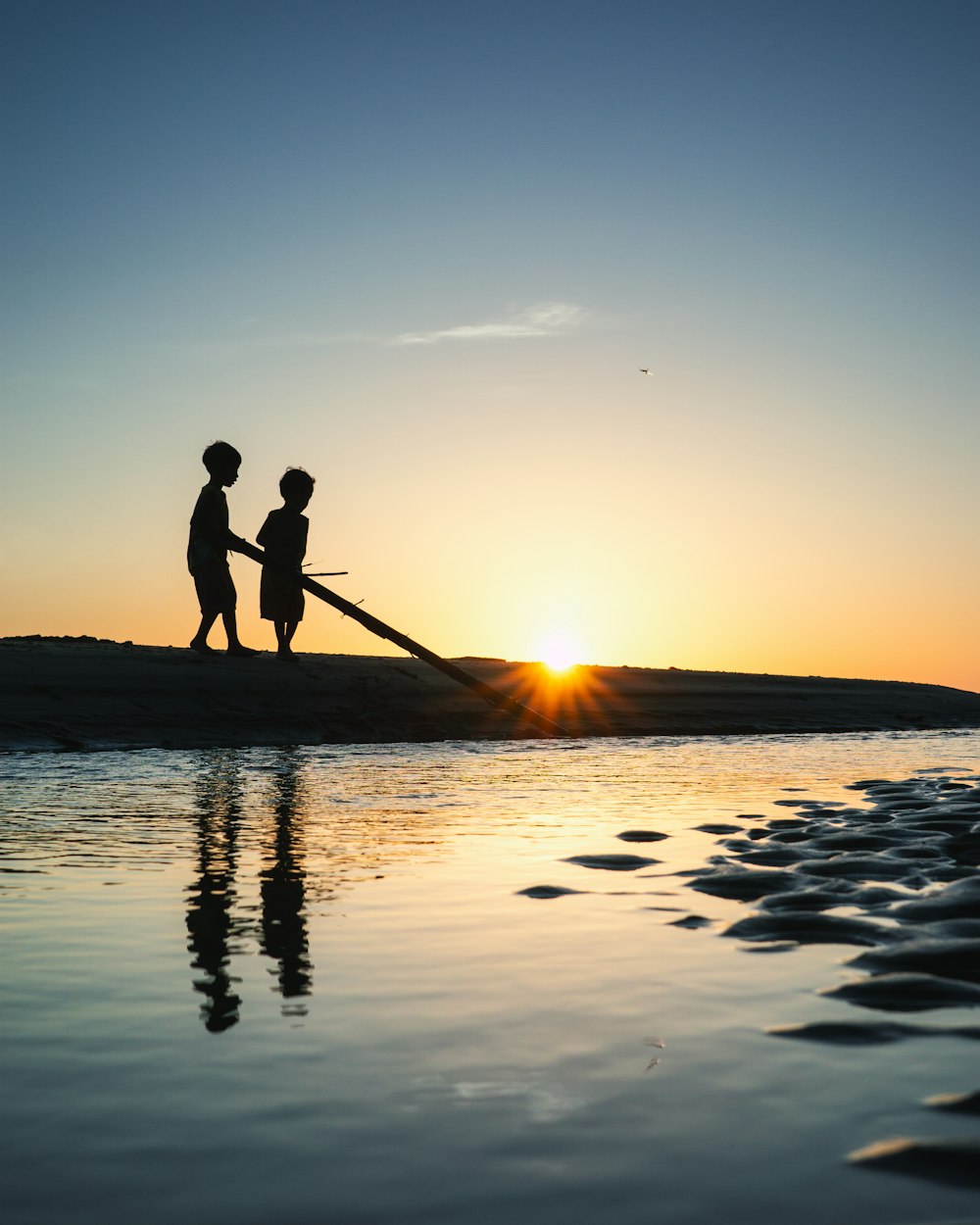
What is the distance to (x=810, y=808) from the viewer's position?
8.06 metres

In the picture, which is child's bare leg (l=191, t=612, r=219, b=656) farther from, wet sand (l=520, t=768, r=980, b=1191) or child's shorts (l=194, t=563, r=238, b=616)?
wet sand (l=520, t=768, r=980, b=1191)

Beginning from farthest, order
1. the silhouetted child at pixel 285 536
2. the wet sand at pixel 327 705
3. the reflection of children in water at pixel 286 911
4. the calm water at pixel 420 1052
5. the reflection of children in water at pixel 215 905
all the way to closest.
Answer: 1. the silhouetted child at pixel 285 536
2. the wet sand at pixel 327 705
3. the reflection of children in water at pixel 286 911
4. the reflection of children in water at pixel 215 905
5. the calm water at pixel 420 1052

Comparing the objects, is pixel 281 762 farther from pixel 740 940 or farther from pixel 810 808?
pixel 740 940

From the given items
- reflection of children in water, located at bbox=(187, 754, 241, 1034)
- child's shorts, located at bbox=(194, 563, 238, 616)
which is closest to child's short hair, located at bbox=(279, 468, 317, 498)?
child's shorts, located at bbox=(194, 563, 238, 616)

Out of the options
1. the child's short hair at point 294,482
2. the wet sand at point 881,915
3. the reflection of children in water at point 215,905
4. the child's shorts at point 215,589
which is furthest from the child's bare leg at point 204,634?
the wet sand at point 881,915

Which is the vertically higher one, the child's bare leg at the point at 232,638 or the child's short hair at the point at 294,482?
the child's short hair at the point at 294,482

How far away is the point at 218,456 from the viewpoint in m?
16.5

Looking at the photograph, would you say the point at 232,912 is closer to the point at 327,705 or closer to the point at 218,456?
the point at 327,705

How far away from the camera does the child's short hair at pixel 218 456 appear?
16469 millimetres

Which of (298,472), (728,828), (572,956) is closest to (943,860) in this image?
(728,828)

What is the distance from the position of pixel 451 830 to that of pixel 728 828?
1595mm

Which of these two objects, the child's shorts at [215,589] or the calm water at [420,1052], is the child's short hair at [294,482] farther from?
the calm water at [420,1052]

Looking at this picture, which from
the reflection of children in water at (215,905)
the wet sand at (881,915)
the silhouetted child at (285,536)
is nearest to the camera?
the wet sand at (881,915)

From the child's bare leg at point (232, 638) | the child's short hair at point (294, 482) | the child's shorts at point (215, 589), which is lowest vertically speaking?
the child's bare leg at point (232, 638)
